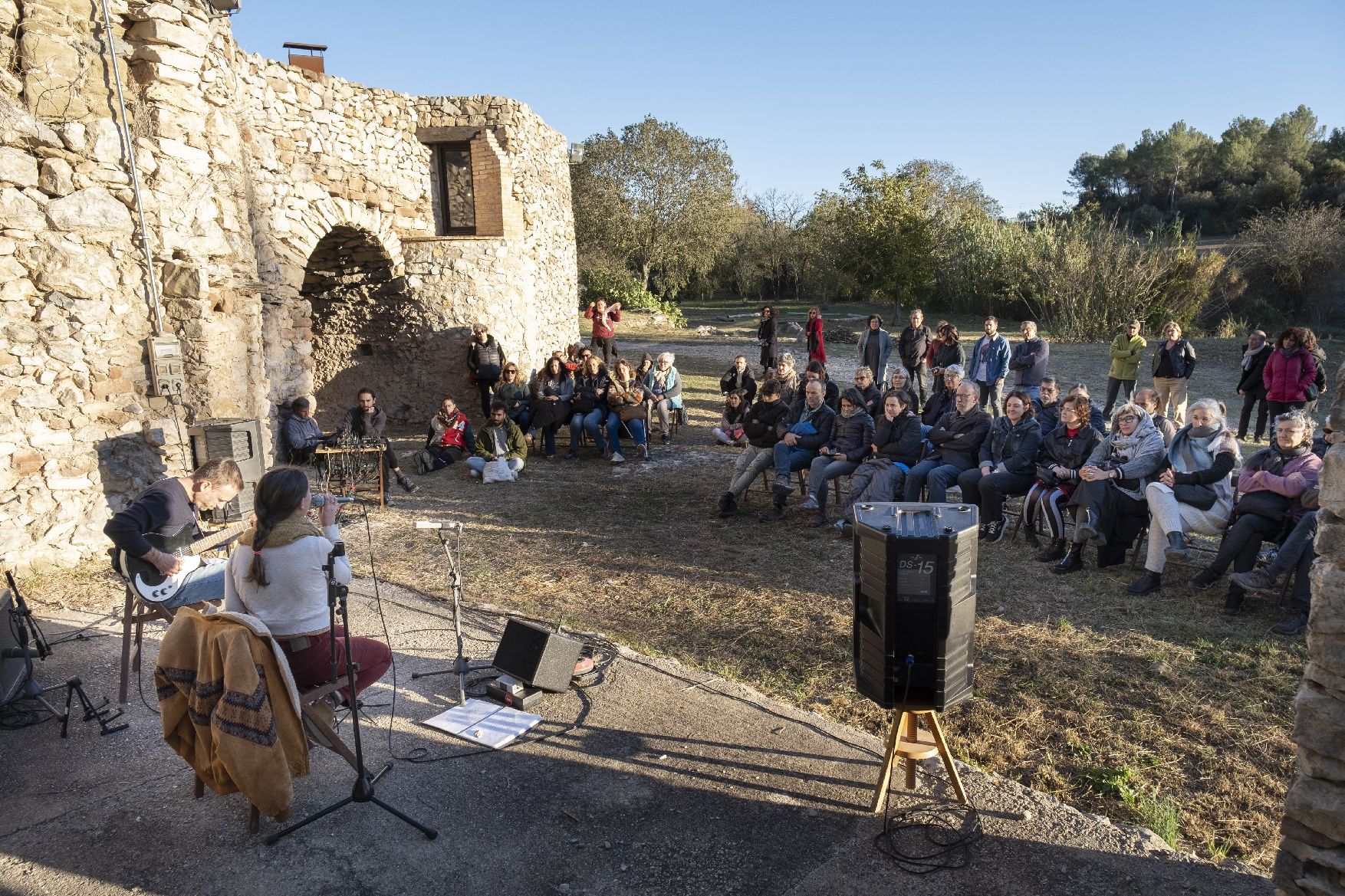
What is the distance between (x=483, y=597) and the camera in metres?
5.72

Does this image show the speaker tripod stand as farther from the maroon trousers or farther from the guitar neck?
the guitar neck

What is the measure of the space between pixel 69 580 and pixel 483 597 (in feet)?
9.65

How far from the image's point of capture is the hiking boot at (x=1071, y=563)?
19.6ft

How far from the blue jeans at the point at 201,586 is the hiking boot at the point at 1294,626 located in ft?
18.8

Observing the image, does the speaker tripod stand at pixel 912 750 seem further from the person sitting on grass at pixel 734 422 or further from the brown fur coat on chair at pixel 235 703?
the person sitting on grass at pixel 734 422

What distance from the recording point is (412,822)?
3240mm

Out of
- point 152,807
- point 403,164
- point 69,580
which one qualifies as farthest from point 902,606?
point 403,164

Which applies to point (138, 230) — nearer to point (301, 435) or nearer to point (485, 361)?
point (301, 435)

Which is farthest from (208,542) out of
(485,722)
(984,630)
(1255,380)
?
(1255,380)

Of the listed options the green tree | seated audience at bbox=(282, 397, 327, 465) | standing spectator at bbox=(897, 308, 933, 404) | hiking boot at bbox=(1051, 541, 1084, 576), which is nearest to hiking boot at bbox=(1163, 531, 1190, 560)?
hiking boot at bbox=(1051, 541, 1084, 576)

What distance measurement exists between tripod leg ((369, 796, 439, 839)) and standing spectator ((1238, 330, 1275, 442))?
1040 centimetres

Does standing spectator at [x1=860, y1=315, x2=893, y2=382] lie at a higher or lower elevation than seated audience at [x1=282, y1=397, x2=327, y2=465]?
higher

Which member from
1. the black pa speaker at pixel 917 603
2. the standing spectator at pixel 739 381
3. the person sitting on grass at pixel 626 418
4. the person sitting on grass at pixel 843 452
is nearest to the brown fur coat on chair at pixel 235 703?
the black pa speaker at pixel 917 603

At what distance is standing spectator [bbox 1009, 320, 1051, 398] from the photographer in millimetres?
10164
